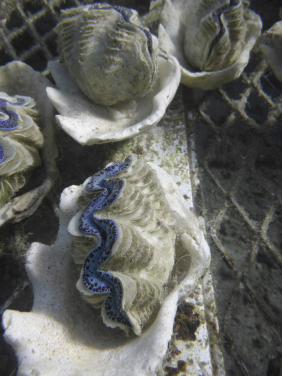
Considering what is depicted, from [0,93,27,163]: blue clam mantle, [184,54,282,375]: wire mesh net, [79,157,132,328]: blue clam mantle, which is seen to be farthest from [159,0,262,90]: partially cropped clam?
[79,157,132,328]: blue clam mantle

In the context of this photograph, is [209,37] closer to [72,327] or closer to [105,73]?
[105,73]

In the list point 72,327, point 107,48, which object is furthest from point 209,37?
point 72,327

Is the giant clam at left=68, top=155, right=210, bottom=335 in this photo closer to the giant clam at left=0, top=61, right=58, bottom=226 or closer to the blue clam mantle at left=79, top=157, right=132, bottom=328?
the blue clam mantle at left=79, top=157, right=132, bottom=328

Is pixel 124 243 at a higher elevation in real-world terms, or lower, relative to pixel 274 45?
lower

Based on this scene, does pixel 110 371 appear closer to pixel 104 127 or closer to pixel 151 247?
pixel 151 247

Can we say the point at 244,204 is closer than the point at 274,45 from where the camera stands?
Yes

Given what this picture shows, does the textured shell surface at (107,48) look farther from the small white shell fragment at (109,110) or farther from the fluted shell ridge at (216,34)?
the fluted shell ridge at (216,34)

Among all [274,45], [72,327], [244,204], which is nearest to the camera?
[72,327]

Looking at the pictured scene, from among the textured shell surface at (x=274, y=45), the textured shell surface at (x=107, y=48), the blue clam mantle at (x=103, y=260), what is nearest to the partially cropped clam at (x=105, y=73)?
the textured shell surface at (x=107, y=48)
